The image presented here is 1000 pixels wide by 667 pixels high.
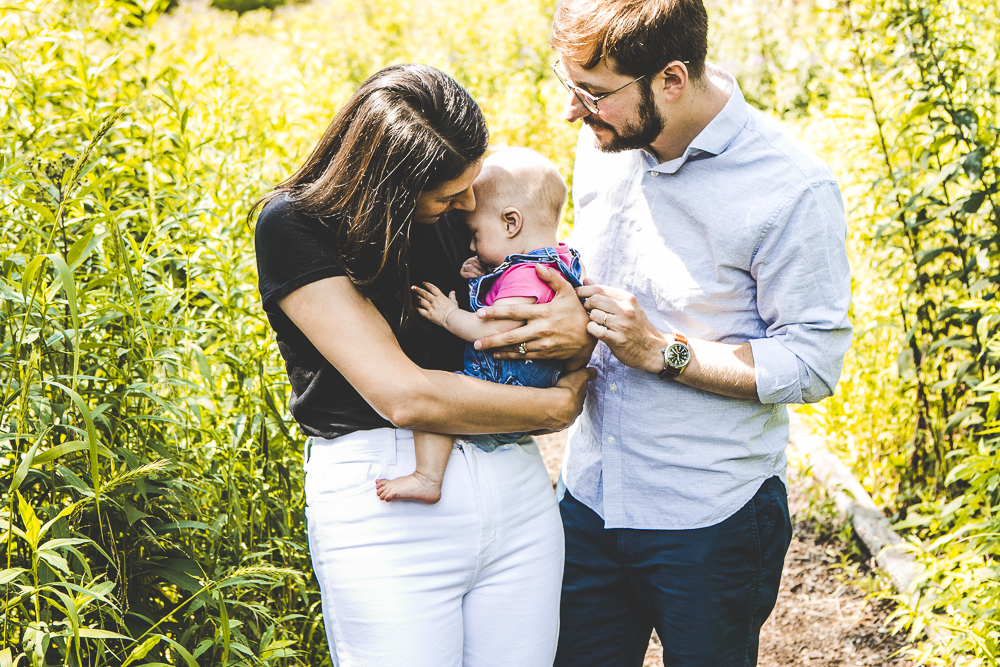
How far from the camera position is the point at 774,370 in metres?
1.76

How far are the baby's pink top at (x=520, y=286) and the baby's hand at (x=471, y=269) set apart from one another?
6cm

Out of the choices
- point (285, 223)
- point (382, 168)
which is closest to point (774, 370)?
point (382, 168)

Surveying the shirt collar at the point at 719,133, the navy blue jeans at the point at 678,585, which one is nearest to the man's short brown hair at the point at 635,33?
the shirt collar at the point at 719,133

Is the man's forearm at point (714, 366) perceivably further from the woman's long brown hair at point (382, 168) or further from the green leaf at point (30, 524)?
the green leaf at point (30, 524)

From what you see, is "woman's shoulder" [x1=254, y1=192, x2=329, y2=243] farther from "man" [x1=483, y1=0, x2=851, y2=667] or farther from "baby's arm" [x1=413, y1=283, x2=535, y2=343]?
"man" [x1=483, y1=0, x2=851, y2=667]

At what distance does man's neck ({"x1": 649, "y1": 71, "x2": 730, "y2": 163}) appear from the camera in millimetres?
1824

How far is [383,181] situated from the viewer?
1513mm

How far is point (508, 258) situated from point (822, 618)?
2.19m

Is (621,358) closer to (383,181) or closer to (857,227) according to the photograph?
(383,181)

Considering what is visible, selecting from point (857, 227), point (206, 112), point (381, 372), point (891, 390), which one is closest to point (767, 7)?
point (857, 227)

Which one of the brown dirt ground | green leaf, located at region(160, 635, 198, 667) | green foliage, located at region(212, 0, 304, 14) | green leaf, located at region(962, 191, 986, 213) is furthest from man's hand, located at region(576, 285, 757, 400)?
green foliage, located at region(212, 0, 304, 14)

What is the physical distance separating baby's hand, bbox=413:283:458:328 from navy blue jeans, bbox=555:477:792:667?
→ 2.17ft

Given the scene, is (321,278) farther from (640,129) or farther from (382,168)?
(640,129)

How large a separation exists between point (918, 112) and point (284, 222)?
223 centimetres
